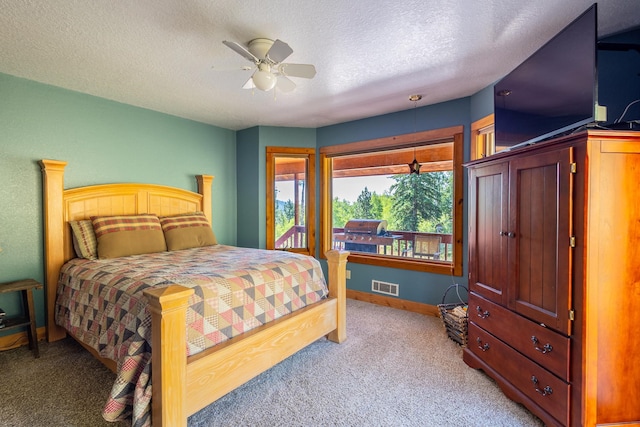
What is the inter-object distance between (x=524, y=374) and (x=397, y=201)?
245 centimetres

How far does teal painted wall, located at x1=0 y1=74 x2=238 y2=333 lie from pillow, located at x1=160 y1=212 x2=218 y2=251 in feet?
1.92

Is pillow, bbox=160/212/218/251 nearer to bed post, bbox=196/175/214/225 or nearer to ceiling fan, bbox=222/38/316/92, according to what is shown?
bed post, bbox=196/175/214/225

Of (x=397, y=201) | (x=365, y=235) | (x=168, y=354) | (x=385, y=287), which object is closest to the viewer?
(x=168, y=354)

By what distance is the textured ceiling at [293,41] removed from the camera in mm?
1728

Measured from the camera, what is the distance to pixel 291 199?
4.43m

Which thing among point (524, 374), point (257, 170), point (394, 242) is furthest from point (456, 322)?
point (257, 170)

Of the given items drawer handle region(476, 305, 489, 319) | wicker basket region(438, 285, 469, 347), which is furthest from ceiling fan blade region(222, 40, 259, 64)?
wicker basket region(438, 285, 469, 347)

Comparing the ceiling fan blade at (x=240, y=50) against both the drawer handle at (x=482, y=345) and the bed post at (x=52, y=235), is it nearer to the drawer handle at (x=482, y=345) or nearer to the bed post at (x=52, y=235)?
the bed post at (x=52, y=235)

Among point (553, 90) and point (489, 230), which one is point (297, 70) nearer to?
point (553, 90)

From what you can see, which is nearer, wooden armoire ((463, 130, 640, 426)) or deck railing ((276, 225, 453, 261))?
wooden armoire ((463, 130, 640, 426))

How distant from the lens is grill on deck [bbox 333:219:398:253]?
13.3 ft

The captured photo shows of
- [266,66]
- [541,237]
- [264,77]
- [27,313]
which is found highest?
[266,66]

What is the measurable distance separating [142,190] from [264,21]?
2.53m

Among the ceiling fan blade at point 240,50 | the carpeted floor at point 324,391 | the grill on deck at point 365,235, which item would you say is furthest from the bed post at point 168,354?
the grill on deck at point 365,235
